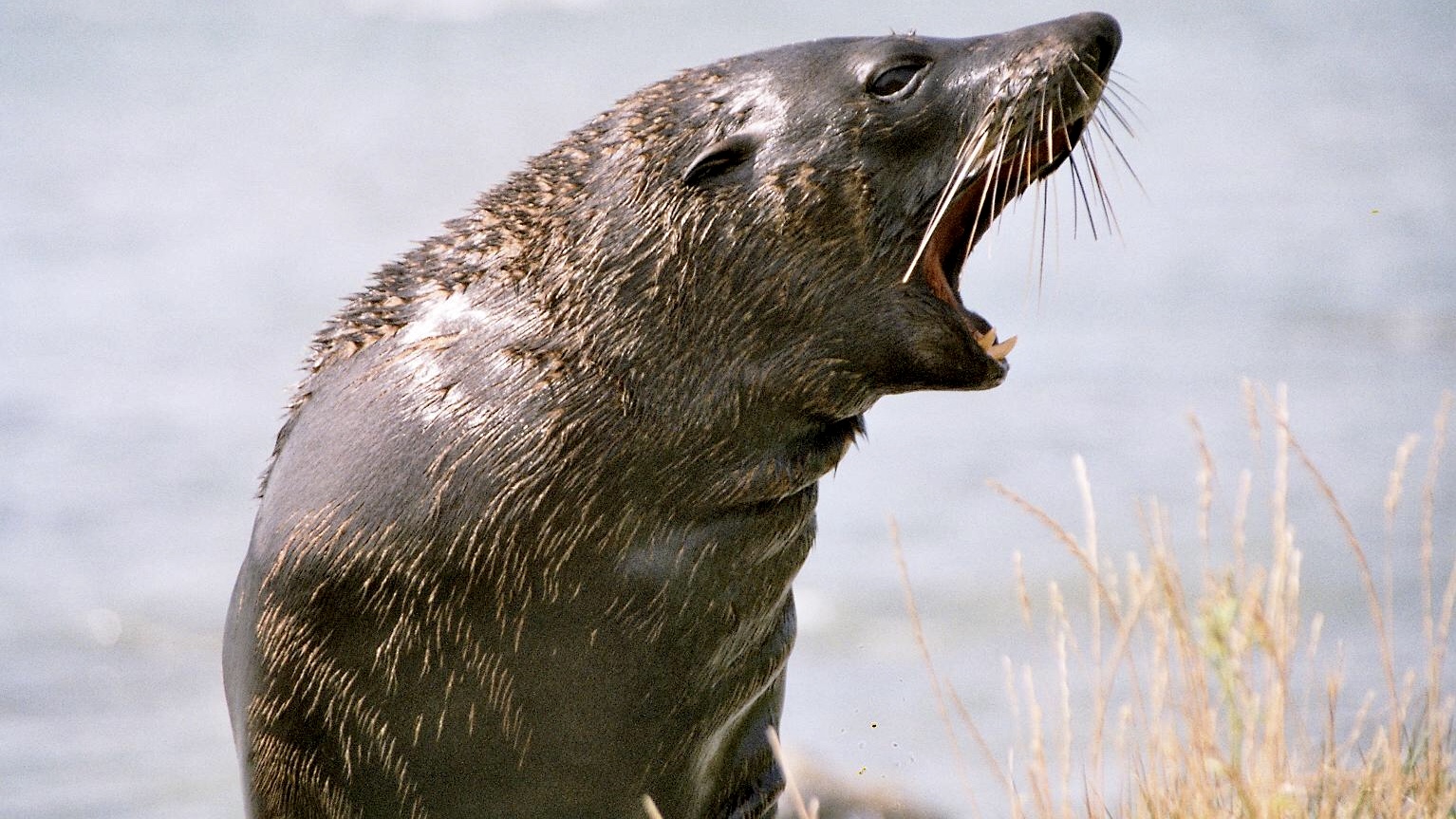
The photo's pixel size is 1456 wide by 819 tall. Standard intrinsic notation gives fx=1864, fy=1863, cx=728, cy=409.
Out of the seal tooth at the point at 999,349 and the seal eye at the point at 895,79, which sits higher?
the seal eye at the point at 895,79

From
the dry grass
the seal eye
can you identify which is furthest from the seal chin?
the dry grass

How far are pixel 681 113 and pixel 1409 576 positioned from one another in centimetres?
749

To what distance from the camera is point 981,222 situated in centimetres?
385

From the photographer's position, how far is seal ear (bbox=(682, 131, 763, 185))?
362 cm

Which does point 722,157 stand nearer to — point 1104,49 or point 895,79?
point 895,79

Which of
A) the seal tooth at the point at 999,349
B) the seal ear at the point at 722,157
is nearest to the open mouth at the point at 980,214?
the seal tooth at the point at 999,349

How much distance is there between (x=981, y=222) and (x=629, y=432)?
89cm

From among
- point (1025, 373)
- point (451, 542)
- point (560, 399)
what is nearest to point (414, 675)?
point (451, 542)

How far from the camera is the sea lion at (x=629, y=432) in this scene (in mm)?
3559

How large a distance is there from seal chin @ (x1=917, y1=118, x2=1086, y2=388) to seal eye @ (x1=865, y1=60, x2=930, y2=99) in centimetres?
23

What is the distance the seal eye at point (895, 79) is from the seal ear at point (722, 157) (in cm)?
25

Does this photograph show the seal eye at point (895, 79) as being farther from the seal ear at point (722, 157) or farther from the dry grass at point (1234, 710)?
the dry grass at point (1234, 710)

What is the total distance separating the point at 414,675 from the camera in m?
3.62

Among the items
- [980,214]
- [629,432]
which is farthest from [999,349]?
[629,432]
